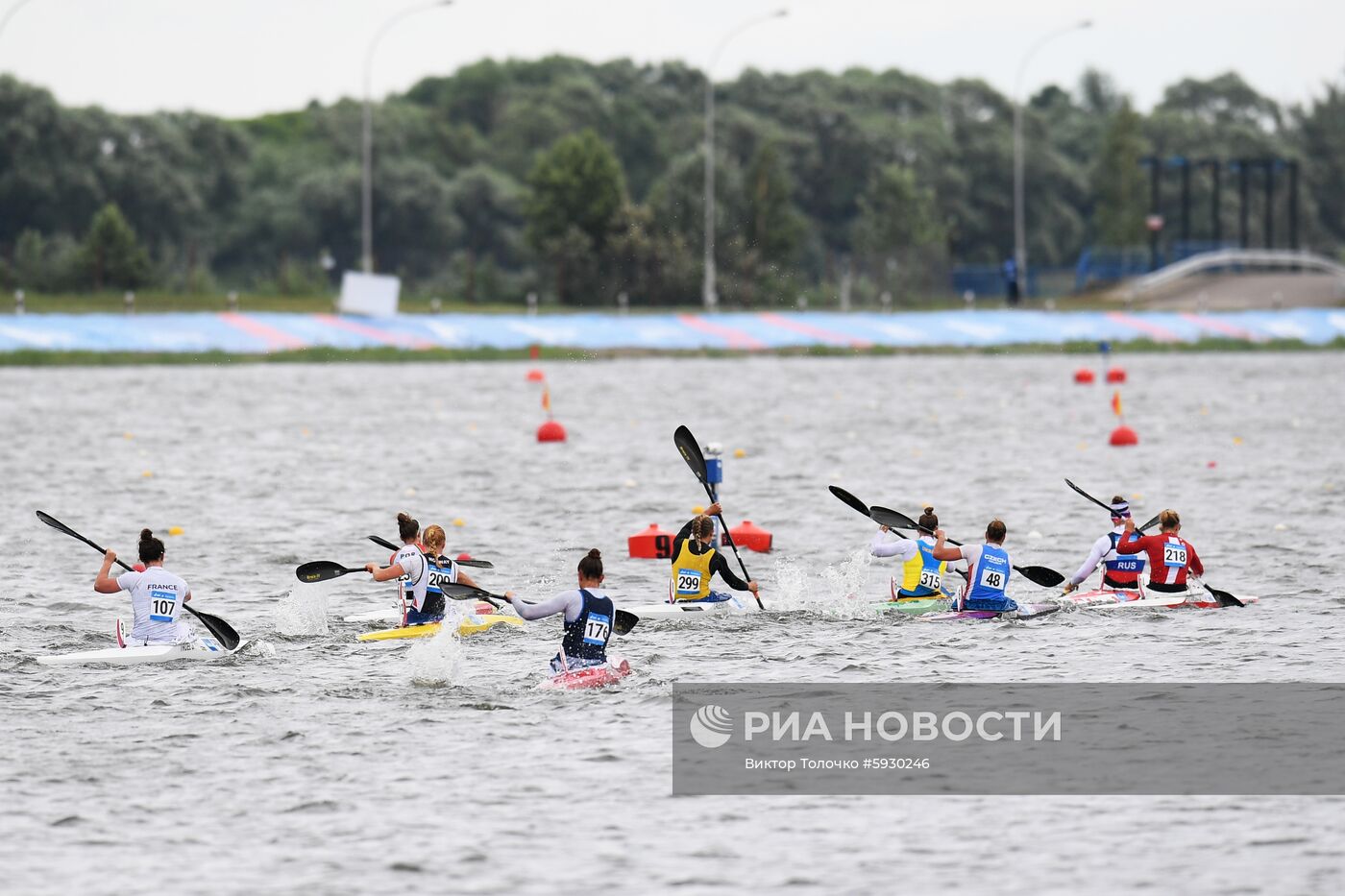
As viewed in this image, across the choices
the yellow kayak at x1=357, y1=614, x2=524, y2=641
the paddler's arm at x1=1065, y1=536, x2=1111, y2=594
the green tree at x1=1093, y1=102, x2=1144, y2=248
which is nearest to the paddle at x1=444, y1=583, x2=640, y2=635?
the yellow kayak at x1=357, y1=614, x2=524, y2=641

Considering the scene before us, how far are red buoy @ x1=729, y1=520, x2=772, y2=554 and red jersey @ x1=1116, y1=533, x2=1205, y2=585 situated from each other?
211 inches

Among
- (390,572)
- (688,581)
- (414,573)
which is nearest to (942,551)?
(688,581)

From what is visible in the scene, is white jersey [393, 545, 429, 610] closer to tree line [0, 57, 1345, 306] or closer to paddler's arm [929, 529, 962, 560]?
paddler's arm [929, 529, 962, 560]

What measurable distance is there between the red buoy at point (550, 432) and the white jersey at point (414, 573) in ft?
61.3

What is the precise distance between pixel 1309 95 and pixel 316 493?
106893mm

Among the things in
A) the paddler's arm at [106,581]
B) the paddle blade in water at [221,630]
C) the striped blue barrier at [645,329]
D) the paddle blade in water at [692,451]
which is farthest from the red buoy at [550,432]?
the striped blue barrier at [645,329]

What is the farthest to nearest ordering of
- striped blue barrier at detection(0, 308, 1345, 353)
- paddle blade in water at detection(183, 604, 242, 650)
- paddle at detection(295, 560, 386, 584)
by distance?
striped blue barrier at detection(0, 308, 1345, 353), paddle at detection(295, 560, 386, 584), paddle blade in water at detection(183, 604, 242, 650)

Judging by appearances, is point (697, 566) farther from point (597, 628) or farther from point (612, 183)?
point (612, 183)

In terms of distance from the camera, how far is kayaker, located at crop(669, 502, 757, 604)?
61.4 ft

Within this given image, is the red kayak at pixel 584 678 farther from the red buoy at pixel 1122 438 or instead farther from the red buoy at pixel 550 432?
the red buoy at pixel 1122 438

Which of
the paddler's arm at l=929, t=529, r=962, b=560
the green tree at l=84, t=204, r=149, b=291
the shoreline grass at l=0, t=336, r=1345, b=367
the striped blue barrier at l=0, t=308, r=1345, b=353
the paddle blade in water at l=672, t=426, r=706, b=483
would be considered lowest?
the paddler's arm at l=929, t=529, r=962, b=560

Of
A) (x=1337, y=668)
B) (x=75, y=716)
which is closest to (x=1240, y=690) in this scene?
(x=1337, y=668)

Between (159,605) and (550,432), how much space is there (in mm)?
20314

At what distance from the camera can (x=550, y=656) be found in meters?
17.0
